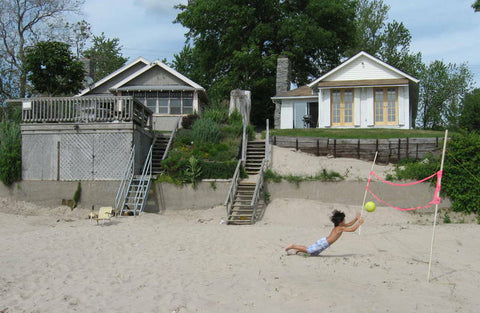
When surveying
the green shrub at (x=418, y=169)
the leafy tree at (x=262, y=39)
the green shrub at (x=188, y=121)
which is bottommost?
the green shrub at (x=418, y=169)

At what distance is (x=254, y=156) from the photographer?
18.9 m

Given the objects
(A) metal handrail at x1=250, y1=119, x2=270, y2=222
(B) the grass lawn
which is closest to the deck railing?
(A) metal handrail at x1=250, y1=119, x2=270, y2=222

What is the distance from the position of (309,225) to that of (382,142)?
208 inches

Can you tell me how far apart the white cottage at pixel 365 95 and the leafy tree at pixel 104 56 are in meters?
28.1

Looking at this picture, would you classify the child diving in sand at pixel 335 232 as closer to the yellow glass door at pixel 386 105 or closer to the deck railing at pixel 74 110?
the deck railing at pixel 74 110

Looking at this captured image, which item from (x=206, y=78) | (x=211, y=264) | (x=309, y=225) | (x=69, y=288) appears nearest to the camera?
(x=69, y=288)

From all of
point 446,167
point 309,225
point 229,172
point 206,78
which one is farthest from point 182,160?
point 206,78

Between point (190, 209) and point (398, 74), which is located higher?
point (398, 74)

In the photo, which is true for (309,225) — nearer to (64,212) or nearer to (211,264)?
(211,264)

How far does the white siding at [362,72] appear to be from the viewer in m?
24.9

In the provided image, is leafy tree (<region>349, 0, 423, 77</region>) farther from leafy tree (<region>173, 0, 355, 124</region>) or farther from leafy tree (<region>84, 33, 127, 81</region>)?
leafy tree (<region>84, 33, 127, 81</region>)

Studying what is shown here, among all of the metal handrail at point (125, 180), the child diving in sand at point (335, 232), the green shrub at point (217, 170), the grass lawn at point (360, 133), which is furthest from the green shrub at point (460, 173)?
the metal handrail at point (125, 180)

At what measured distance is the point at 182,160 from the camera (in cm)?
1691

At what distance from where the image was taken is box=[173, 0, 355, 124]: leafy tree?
1323 inches
